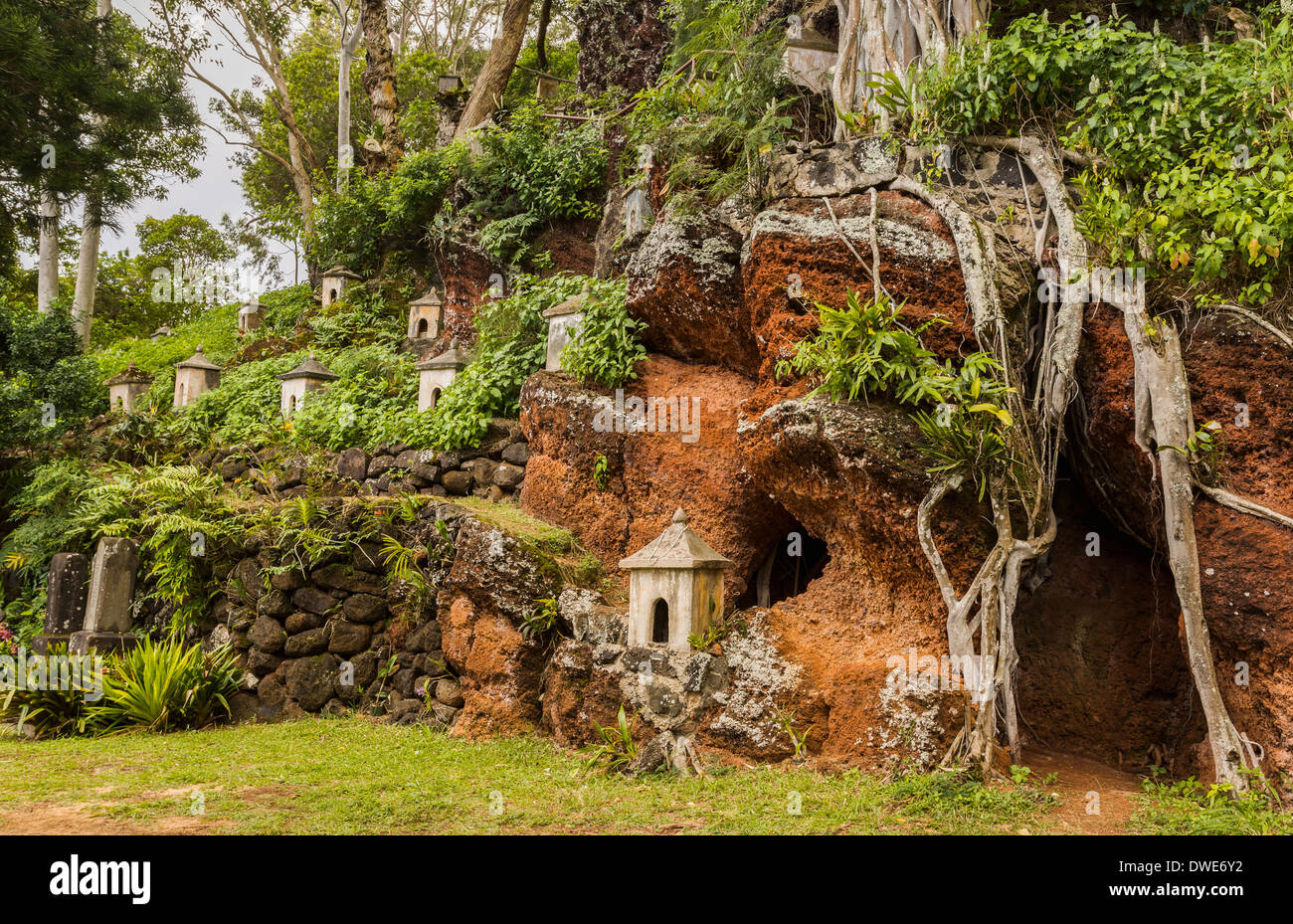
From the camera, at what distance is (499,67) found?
51.0ft

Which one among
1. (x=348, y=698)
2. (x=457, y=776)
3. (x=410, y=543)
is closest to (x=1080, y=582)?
(x=457, y=776)

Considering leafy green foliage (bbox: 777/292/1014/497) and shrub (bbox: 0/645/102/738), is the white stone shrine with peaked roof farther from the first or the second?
shrub (bbox: 0/645/102/738)

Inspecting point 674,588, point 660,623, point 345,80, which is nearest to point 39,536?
point 660,623

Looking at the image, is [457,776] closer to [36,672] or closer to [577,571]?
[577,571]

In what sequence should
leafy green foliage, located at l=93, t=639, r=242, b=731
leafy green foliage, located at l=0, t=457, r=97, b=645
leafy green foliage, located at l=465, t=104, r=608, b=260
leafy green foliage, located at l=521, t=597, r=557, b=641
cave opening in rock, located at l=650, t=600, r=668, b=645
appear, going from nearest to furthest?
cave opening in rock, located at l=650, t=600, r=668, b=645, leafy green foliage, located at l=521, t=597, r=557, b=641, leafy green foliage, located at l=93, t=639, r=242, b=731, leafy green foliage, located at l=0, t=457, r=97, b=645, leafy green foliage, located at l=465, t=104, r=608, b=260

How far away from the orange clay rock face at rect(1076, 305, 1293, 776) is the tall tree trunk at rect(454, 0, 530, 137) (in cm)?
1175

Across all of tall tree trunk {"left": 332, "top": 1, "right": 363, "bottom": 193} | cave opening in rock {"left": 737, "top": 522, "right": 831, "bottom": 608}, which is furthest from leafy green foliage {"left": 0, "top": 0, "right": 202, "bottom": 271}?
tall tree trunk {"left": 332, "top": 1, "right": 363, "bottom": 193}

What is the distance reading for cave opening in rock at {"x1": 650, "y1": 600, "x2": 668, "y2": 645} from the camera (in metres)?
7.30

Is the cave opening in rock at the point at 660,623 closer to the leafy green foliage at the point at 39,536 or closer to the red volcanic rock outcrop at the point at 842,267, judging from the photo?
the red volcanic rock outcrop at the point at 842,267

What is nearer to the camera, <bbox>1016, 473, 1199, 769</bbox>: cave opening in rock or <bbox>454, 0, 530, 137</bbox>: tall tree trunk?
<bbox>1016, 473, 1199, 769</bbox>: cave opening in rock

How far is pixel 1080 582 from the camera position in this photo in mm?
7590

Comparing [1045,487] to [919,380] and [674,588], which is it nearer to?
[919,380]

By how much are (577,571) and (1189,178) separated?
5817 mm

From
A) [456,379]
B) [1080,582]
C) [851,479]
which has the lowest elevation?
[1080,582]
